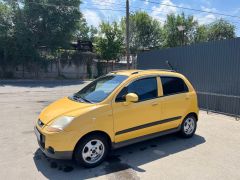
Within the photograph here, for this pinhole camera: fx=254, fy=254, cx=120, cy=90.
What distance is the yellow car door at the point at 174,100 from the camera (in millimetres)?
5582

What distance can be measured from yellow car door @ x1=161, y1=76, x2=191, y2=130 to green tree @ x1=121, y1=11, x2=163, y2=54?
28.7m

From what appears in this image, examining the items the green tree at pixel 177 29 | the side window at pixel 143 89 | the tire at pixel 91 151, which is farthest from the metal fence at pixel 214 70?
the green tree at pixel 177 29

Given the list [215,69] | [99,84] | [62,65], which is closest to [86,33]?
[62,65]

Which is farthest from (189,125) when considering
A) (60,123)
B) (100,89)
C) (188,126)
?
(60,123)

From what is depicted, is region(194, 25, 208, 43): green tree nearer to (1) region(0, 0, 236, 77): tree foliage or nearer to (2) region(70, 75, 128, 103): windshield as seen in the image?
(1) region(0, 0, 236, 77): tree foliage

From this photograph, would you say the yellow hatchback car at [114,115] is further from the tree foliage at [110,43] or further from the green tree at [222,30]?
the green tree at [222,30]

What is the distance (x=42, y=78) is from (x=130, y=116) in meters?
24.1

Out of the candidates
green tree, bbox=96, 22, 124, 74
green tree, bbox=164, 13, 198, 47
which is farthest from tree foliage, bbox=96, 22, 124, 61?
green tree, bbox=164, 13, 198, 47

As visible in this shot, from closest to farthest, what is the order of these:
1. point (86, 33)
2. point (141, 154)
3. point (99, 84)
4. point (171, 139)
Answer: point (141, 154) < point (99, 84) < point (171, 139) < point (86, 33)

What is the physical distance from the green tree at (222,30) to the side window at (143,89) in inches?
1417

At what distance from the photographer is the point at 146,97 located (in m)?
5.24

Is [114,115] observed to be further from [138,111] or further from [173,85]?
[173,85]

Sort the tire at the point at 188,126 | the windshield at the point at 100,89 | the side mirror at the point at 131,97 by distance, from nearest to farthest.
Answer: the side mirror at the point at 131,97
the windshield at the point at 100,89
the tire at the point at 188,126

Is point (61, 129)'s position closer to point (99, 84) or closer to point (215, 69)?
point (99, 84)
